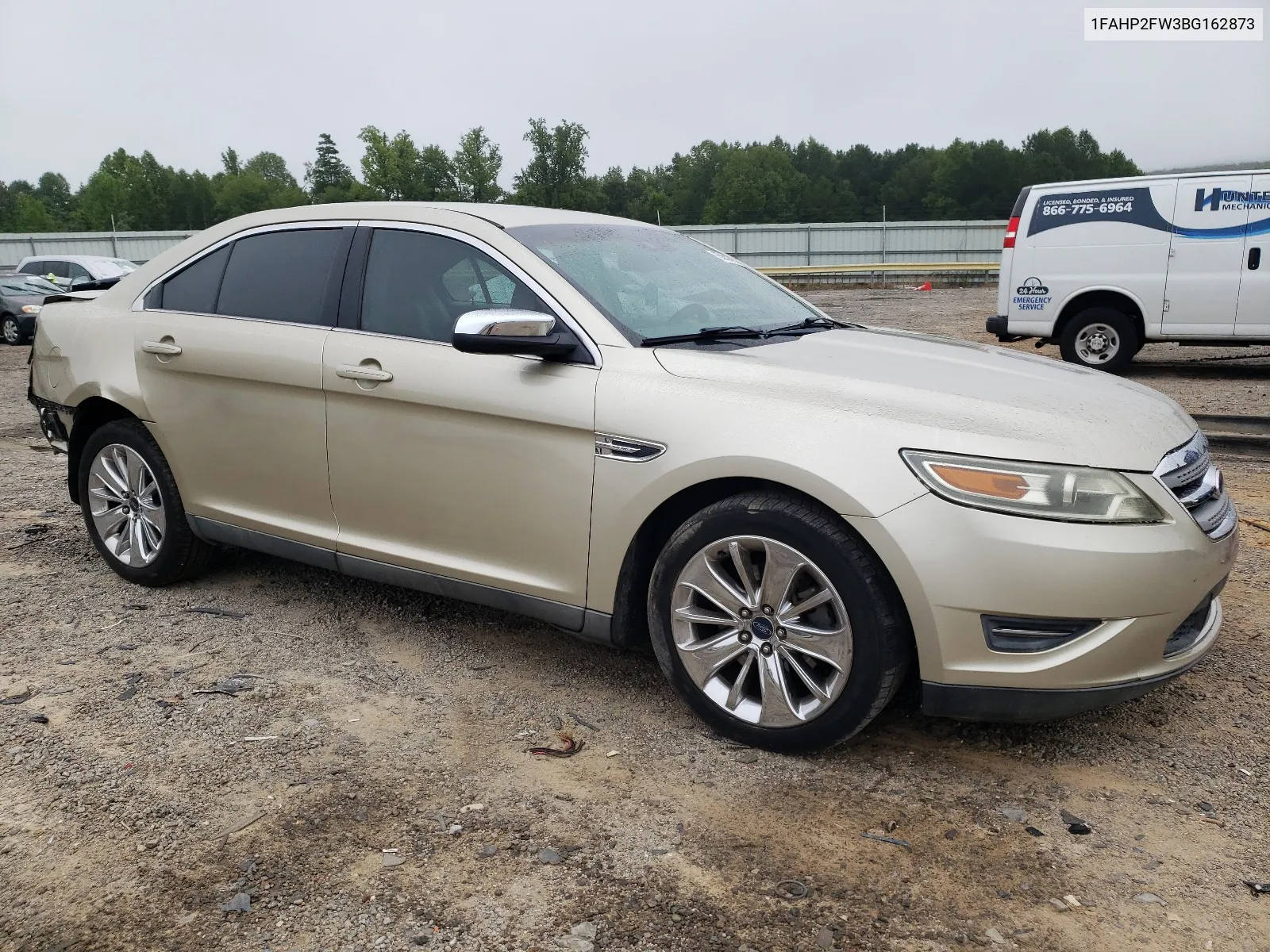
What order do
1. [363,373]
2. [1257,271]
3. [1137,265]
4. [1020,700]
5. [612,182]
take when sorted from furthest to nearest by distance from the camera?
[612,182] → [1137,265] → [1257,271] → [363,373] → [1020,700]

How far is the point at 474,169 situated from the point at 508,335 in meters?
90.6

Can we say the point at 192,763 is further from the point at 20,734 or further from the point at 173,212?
the point at 173,212

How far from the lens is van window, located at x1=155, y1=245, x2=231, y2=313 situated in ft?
14.4

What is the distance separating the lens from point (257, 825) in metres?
2.78

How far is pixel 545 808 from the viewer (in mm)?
2867

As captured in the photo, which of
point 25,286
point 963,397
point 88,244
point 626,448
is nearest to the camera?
point 963,397

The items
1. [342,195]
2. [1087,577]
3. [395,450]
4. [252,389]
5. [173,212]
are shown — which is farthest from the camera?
[173,212]

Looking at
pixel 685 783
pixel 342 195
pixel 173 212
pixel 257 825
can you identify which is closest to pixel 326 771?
pixel 257 825

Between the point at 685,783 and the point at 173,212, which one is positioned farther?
the point at 173,212

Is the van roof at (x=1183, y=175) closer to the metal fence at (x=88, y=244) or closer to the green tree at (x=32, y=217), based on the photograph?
the metal fence at (x=88, y=244)

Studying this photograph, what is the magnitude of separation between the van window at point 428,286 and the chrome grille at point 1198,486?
80.6 inches

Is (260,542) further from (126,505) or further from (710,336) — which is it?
(710,336)

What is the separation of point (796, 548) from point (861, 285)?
29.1 meters

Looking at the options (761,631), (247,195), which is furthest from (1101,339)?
(247,195)
